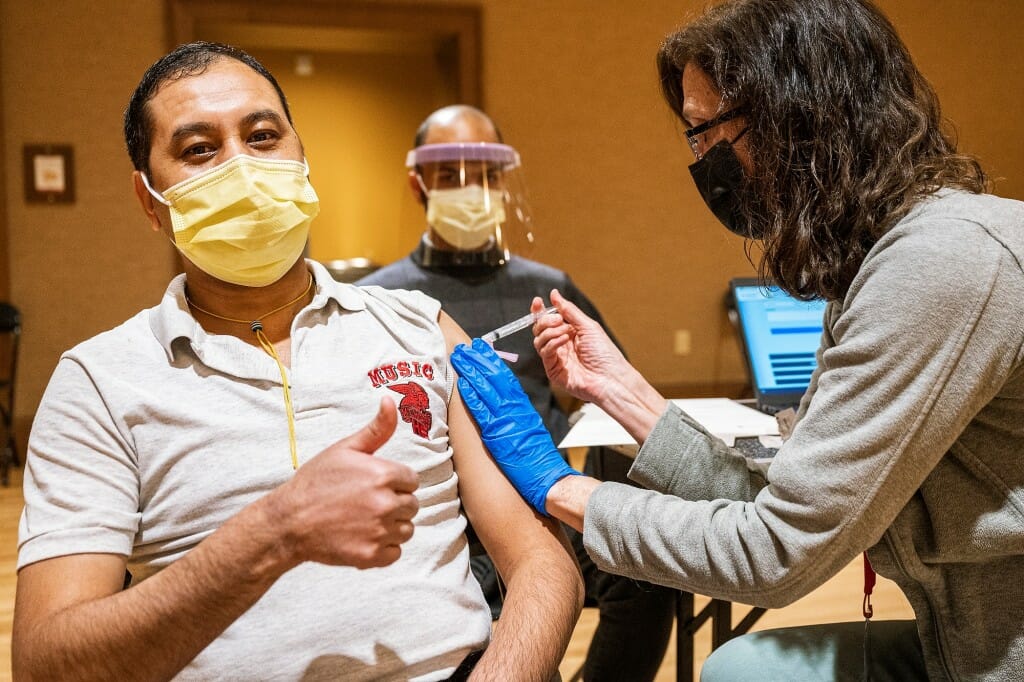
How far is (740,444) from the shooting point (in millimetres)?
1754

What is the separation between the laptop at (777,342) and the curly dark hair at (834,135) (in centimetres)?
99

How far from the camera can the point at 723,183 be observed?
4.20 ft

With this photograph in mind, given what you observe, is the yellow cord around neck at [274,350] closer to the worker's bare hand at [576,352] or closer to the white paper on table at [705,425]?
the worker's bare hand at [576,352]

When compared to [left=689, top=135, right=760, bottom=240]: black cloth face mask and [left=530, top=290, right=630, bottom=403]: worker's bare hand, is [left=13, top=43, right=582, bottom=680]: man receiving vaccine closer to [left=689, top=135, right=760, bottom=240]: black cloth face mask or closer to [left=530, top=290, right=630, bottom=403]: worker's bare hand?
[left=530, top=290, right=630, bottom=403]: worker's bare hand

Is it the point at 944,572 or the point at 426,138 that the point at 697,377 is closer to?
the point at 426,138

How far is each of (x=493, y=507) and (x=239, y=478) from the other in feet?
1.23

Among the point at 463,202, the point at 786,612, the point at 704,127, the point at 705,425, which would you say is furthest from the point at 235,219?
the point at 786,612

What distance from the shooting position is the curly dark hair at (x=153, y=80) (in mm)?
1302

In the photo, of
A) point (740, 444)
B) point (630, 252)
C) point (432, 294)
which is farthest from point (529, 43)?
point (740, 444)

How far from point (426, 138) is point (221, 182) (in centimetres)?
141

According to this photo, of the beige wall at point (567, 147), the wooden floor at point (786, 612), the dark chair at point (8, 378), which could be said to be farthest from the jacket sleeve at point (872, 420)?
the dark chair at point (8, 378)

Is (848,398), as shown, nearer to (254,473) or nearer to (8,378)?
(254,473)

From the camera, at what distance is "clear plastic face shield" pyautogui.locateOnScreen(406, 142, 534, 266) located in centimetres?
248

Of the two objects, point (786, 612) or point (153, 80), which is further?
point (786, 612)
